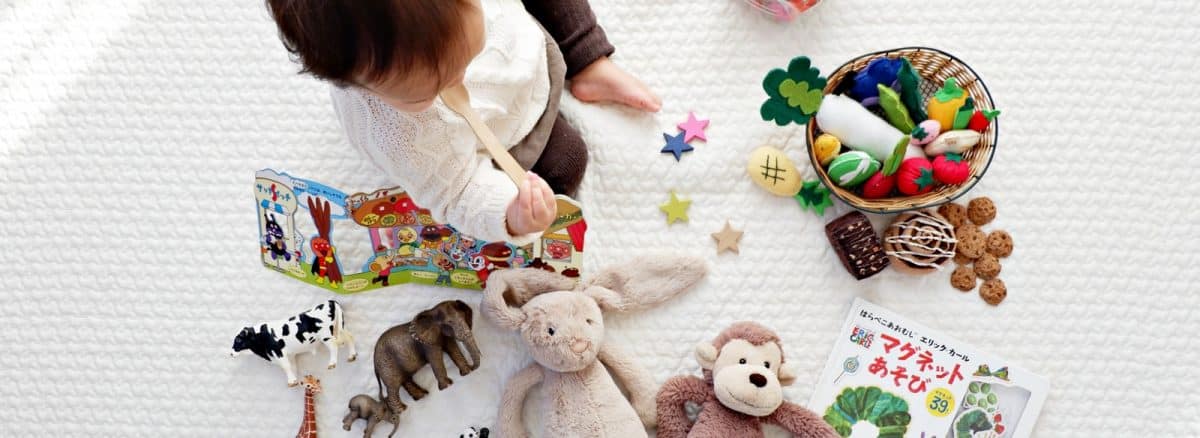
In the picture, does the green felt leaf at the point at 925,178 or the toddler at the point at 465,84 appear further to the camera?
the green felt leaf at the point at 925,178

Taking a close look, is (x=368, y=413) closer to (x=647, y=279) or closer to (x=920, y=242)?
(x=647, y=279)

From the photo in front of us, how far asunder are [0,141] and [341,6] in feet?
2.60

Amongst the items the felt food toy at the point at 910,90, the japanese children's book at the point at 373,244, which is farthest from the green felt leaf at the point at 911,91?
the japanese children's book at the point at 373,244

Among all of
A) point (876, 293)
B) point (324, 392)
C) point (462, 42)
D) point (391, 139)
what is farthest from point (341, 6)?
point (876, 293)

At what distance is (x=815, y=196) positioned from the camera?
3.19 ft

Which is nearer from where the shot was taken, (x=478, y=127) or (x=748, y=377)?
(x=478, y=127)

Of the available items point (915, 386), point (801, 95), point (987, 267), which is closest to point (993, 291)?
point (987, 267)

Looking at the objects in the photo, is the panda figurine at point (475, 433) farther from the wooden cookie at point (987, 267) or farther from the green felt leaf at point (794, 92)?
the wooden cookie at point (987, 267)

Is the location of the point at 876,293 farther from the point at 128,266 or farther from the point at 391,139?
the point at 128,266

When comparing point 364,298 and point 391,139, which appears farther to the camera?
point 364,298

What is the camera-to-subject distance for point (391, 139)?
2.32 ft

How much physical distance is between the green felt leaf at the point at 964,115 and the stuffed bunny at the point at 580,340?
1.06 ft

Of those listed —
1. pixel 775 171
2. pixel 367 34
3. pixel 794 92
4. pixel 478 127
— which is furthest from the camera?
pixel 775 171

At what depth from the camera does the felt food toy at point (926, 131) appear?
2.93ft
